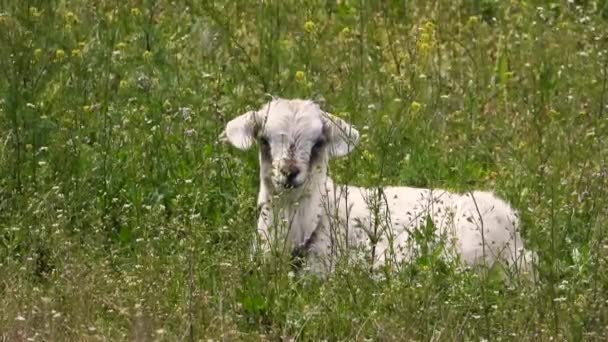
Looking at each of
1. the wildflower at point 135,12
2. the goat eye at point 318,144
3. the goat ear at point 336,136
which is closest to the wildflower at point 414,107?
the goat ear at point 336,136

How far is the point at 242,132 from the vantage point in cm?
1020

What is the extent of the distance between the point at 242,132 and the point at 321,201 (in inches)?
30.6

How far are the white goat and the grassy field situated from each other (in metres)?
0.17

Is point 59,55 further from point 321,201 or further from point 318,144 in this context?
point 321,201

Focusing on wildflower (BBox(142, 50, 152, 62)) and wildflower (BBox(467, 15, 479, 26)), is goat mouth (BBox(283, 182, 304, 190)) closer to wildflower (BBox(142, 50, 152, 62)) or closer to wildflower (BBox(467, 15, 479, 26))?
wildflower (BBox(142, 50, 152, 62))

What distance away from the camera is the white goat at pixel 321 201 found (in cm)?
974

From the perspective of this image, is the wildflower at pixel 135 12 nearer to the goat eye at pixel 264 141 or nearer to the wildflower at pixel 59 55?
the wildflower at pixel 59 55

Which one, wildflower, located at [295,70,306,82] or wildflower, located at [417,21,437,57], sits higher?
wildflower, located at [417,21,437,57]

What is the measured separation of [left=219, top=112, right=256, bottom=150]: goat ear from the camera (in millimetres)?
10156

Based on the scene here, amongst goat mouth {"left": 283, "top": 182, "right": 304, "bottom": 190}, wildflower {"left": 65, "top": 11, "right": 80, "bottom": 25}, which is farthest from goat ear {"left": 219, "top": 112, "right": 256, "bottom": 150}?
wildflower {"left": 65, "top": 11, "right": 80, "bottom": 25}

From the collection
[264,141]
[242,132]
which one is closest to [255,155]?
[242,132]

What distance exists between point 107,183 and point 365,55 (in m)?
3.32

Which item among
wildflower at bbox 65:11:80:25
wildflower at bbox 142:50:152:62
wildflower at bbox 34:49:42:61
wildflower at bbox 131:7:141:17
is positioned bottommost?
wildflower at bbox 34:49:42:61

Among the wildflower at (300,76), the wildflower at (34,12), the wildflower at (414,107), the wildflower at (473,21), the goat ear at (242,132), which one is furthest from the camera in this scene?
the wildflower at (473,21)
